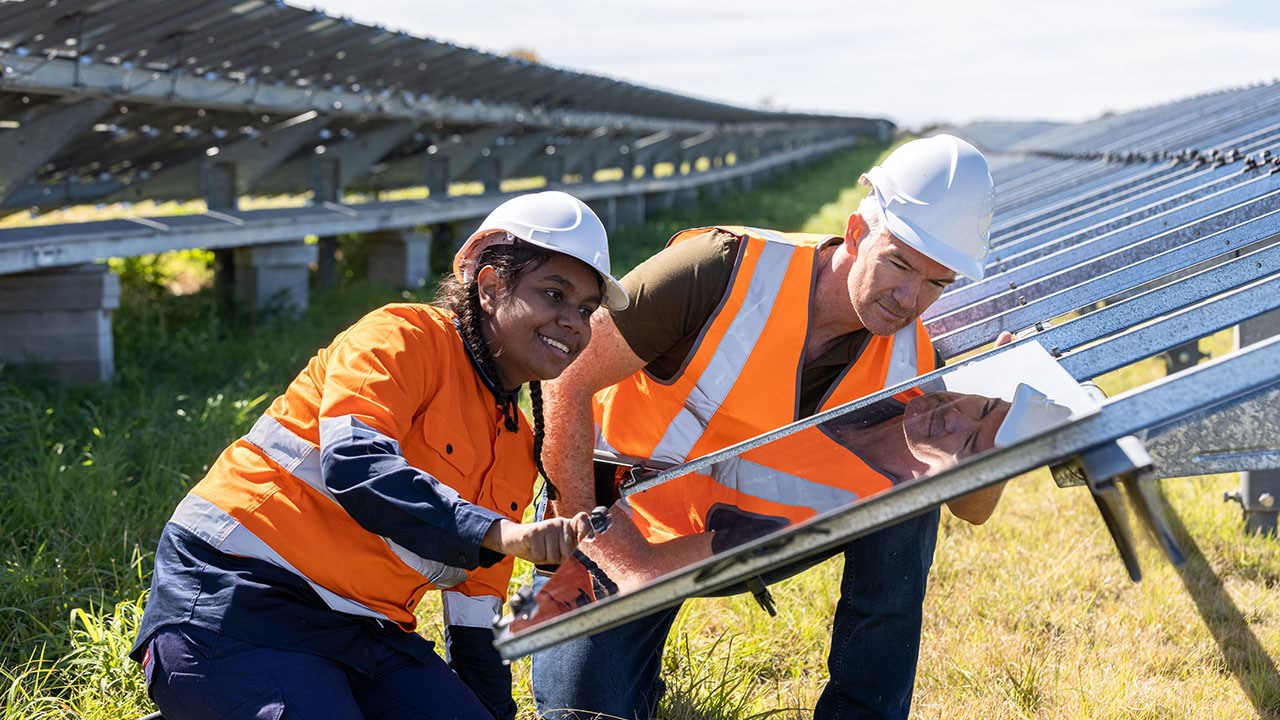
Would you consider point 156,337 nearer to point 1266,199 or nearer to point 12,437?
point 12,437

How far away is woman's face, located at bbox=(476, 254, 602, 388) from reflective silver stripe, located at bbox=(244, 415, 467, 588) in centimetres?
39

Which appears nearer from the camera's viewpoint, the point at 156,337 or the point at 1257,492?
the point at 1257,492

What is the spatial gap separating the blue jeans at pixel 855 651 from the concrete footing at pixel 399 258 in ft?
22.4

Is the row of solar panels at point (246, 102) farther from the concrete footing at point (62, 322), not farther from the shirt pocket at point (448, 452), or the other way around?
the shirt pocket at point (448, 452)

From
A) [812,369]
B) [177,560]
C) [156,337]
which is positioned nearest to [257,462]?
[177,560]

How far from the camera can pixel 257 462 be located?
2.17m

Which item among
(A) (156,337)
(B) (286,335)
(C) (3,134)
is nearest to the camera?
(C) (3,134)

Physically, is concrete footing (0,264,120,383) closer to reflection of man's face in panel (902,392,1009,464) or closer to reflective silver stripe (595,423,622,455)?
reflective silver stripe (595,423,622,455)

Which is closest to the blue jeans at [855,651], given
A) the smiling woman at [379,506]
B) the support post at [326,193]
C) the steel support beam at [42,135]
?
the smiling woman at [379,506]

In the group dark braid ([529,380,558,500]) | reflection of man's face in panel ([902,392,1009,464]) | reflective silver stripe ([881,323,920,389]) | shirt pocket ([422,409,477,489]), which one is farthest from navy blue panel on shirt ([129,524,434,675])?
reflective silver stripe ([881,323,920,389])

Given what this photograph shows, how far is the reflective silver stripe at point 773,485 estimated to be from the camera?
7.15ft

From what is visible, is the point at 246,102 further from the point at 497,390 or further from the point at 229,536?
the point at 229,536

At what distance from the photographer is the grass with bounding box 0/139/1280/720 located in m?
2.96

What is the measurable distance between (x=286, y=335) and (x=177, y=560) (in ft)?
16.3
